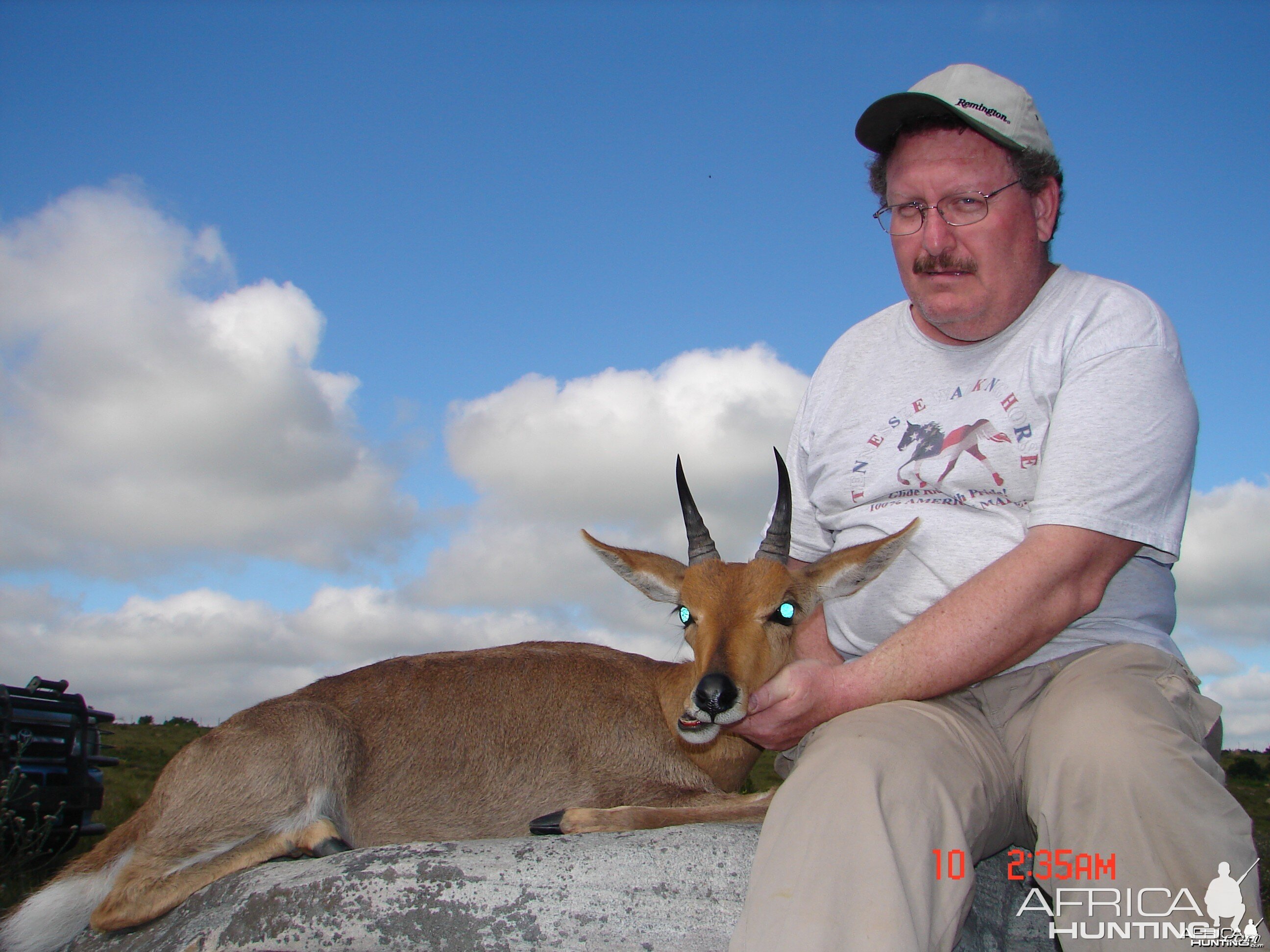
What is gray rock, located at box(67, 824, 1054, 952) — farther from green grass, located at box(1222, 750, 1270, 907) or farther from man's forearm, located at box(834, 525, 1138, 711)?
green grass, located at box(1222, 750, 1270, 907)

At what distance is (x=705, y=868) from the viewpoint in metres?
4.34

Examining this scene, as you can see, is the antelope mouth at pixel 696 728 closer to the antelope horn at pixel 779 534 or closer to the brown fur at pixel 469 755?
the brown fur at pixel 469 755

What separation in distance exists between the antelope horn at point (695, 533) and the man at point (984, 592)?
90 cm

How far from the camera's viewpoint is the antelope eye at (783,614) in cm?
578

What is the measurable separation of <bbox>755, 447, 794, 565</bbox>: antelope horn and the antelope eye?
36 centimetres

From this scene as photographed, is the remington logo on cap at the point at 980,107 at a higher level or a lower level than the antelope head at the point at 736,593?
higher

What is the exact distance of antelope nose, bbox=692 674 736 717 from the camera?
15.8 ft

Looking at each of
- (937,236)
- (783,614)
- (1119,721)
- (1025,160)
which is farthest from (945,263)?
(1119,721)

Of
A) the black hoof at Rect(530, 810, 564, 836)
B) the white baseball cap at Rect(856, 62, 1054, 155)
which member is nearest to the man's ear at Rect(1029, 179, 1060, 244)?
the white baseball cap at Rect(856, 62, 1054, 155)

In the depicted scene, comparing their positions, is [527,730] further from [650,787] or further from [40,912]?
[40,912]

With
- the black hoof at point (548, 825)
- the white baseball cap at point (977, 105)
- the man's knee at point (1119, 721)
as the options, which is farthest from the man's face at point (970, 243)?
the black hoof at point (548, 825)

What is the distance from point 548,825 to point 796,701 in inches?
69.5

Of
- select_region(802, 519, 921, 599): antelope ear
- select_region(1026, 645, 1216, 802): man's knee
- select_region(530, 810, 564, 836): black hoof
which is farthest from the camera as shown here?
select_region(530, 810, 564, 836): black hoof

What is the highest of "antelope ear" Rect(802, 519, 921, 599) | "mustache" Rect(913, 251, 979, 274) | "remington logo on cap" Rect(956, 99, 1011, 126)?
"remington logo on cap" Rect(956, 99, 1011, 126)
